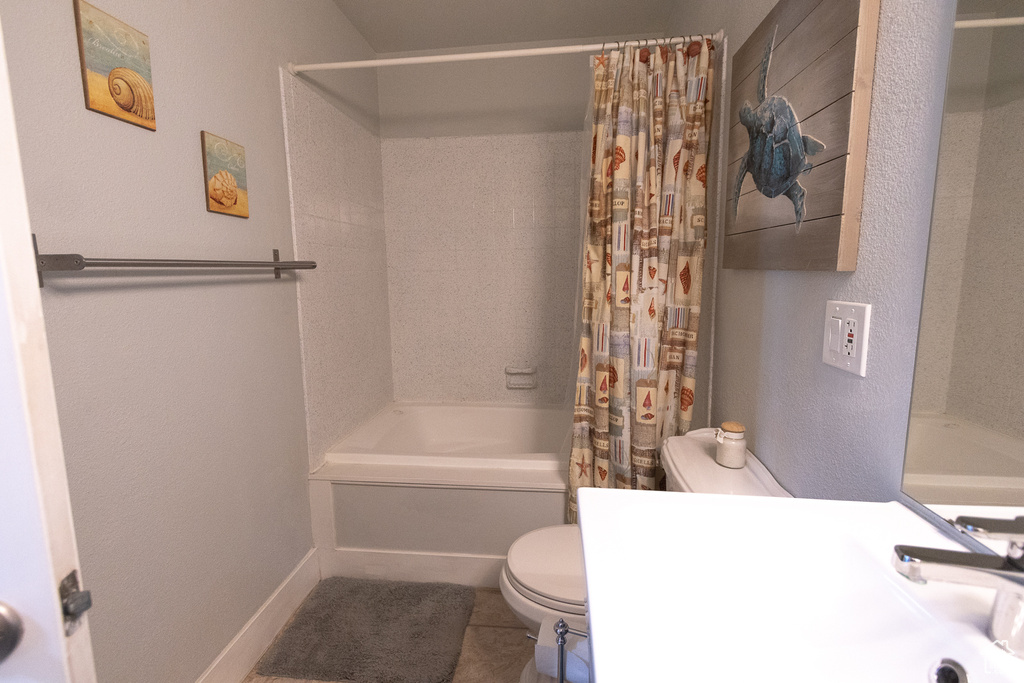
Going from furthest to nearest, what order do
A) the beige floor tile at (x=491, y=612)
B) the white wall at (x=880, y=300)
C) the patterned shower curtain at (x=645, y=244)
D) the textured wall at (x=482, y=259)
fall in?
1. the textured wall at (x=482, y=259)
2. the beige floor tile at (x=491, y=612)
3. the patterned shower curtain at (x=645, y=244)
4. the white wall at (x=880, y=300)

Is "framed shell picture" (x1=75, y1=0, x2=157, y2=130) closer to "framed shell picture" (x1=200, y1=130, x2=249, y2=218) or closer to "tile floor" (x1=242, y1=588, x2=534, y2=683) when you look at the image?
"framed shell picture" (x1=200, y1=130, x2=249, y2=218)

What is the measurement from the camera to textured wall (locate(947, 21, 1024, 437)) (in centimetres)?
55

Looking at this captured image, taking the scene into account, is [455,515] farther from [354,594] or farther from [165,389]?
[165,389]

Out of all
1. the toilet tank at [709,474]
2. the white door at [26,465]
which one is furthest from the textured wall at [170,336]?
the toilet tank at [709,474]

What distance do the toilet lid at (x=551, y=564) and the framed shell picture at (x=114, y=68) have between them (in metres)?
1.47

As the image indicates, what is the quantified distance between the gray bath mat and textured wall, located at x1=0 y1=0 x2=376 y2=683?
0.19 m

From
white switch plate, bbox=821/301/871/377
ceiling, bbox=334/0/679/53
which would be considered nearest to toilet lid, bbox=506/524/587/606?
white switch plate, bbox=821/301/871/377

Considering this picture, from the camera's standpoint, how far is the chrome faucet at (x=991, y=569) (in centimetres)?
45

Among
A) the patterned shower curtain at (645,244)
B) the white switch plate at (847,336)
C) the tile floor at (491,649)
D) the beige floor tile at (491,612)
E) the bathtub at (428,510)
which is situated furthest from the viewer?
the bathtub at (428,510)

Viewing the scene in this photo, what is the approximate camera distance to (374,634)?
5.67 ft

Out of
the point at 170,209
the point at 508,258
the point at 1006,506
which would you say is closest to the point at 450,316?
the point at 508,258

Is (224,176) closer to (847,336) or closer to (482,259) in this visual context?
Answer: (482,259)

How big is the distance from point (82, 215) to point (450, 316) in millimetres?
1904

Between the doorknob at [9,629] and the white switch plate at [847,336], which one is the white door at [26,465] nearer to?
the doorknob at [9,629]
